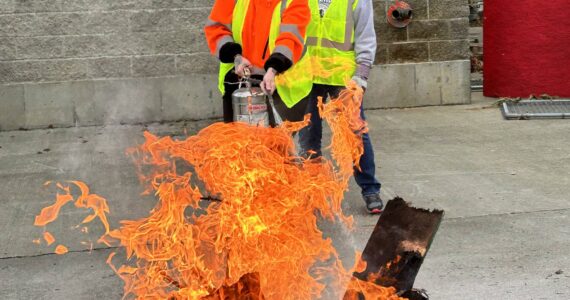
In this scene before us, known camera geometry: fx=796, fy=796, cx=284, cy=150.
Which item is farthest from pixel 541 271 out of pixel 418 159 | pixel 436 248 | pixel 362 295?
pixel 418 159

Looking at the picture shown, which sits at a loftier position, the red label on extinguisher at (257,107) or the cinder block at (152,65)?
the cinder block at (152,65)

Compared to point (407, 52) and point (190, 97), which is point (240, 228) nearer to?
point (190, 97)

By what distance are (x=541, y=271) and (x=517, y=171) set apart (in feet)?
7.83

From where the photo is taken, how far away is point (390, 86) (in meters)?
9.75

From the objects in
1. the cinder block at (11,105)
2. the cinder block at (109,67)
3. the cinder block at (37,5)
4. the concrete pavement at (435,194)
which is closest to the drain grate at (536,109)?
the concrete pavement at (435,194)

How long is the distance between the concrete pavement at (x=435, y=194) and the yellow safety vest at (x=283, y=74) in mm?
1042

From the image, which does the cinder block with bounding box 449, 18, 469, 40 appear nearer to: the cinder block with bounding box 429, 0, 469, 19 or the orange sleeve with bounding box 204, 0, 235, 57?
the cinder block with bounding box 429, 0, 469, 19

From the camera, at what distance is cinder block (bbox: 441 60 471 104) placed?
9.84 metres

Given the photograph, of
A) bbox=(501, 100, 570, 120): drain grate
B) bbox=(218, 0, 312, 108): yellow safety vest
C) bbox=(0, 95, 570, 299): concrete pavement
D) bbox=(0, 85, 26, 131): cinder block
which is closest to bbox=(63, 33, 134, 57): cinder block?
bbox=(0, 85, 26, 131): cinder block

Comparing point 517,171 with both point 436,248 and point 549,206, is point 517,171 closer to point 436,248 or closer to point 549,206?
point 549,206

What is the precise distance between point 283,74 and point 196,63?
4.45 m

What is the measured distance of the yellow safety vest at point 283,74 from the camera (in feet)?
16.0

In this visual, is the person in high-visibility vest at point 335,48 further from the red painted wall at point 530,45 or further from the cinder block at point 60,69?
the red painted wall at point 530,45

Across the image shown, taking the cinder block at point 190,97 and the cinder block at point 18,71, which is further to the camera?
the cinder block at point 190,97
